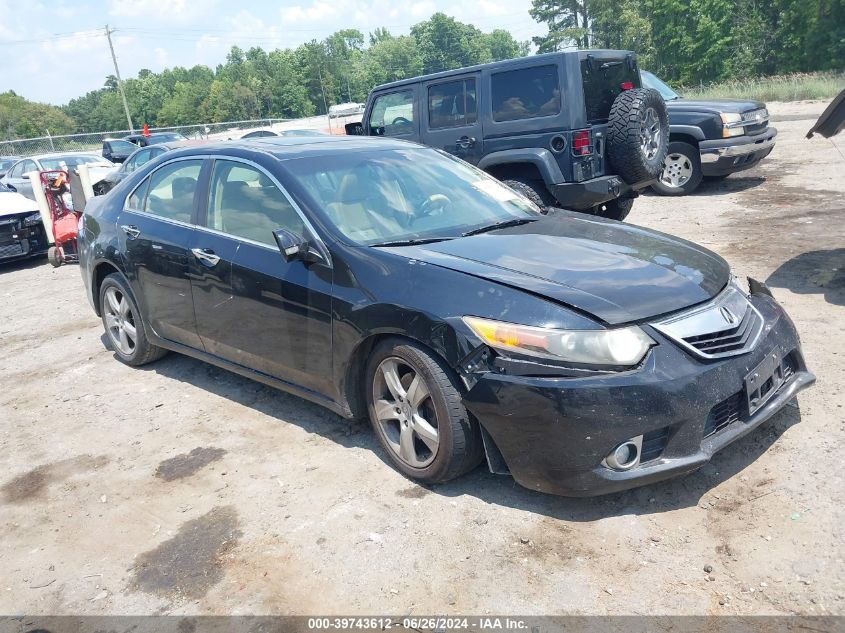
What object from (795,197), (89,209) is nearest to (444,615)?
(89,209)

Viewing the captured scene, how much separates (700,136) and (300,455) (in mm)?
8582

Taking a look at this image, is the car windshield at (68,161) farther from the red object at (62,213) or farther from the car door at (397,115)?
the car door at (397,115)

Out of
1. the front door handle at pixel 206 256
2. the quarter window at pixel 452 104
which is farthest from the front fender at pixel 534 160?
the front door handle at pixel 206 256

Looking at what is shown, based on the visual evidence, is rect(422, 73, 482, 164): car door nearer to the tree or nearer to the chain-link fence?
the chain-link fence

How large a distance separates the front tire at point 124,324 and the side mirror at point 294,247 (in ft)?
6.55

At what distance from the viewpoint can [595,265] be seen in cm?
346

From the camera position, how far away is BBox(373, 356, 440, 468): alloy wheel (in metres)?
3.42

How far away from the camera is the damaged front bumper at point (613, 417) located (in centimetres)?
294

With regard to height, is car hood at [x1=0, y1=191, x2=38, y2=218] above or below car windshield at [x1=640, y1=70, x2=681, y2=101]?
below

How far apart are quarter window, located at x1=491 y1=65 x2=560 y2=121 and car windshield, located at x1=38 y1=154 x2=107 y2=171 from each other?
11114mm

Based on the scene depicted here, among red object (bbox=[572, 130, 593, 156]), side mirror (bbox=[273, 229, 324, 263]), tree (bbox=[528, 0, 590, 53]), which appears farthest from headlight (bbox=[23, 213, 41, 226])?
tree (bbox=[528, 0, 590, 53])

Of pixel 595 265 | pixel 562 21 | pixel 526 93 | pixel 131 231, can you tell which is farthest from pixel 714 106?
pixel 562 21

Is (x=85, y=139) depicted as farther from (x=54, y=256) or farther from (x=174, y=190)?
(x=174, y=190)

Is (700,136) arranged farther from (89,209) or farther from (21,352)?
(21,352)
